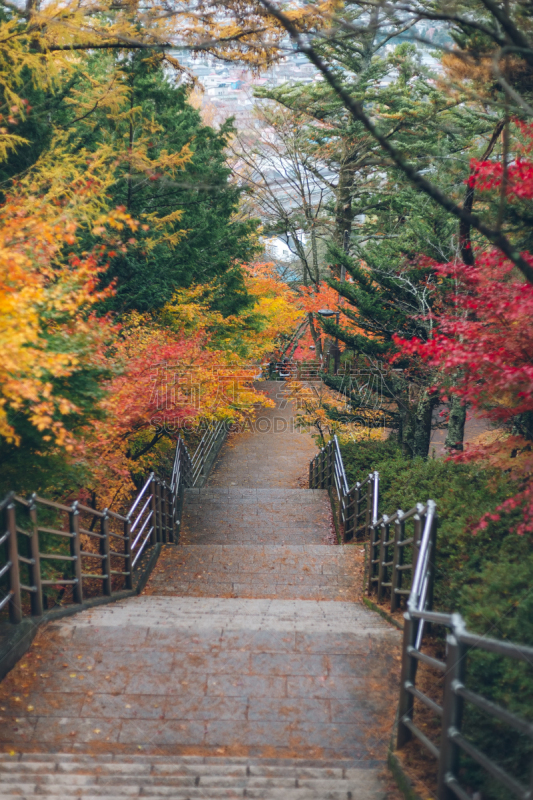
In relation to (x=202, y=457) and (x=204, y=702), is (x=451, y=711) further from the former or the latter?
(x=202, y=457)

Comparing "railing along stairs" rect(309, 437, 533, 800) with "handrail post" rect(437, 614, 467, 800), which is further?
"handrail post" rect(437, 614, 467, 800)

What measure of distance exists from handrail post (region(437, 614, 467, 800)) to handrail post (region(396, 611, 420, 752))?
576 mm

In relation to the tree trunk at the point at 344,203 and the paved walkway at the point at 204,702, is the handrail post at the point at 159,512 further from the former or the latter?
the tree trunk at the point at 344,203

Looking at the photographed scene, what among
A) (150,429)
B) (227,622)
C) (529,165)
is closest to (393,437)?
(150,429)

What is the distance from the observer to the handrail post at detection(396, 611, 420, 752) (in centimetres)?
343

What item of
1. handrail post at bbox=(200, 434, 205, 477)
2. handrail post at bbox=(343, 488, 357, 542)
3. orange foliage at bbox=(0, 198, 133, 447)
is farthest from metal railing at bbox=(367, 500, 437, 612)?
handrail post at bbox=(200, 434, 205, 477)

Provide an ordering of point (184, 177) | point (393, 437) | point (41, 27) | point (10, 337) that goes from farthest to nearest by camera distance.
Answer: point (393, 437) → point (184, 177) → point (41, 27) → point (10, 337)

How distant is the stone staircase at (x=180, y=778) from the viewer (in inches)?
123

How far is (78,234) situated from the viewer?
11.5 meters

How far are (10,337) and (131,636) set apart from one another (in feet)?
8.93

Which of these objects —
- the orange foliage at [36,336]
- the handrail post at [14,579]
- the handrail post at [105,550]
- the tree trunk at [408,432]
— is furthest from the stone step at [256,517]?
the orange foliage at [36,336]

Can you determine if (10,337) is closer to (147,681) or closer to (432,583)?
(147,681)

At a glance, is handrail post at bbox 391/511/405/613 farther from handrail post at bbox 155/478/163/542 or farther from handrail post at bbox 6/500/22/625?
handrail post at bbox 155/478/163/542

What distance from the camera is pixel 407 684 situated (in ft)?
11.3
